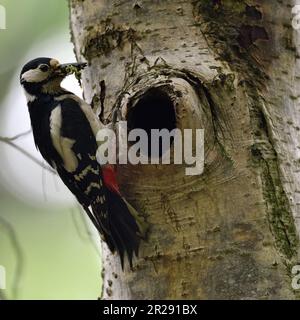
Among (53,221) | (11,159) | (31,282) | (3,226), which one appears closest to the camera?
(3,226)

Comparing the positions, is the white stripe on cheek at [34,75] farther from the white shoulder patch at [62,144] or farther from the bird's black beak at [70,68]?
the white shoulder patch at [62,144]

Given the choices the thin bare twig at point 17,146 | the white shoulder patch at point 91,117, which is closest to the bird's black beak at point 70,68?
the white shoulder patch at point 91,117

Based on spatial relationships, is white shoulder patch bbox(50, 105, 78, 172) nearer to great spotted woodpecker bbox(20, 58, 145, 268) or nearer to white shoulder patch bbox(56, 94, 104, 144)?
great spotted woodpecker bbox(20, 58, 145, 268)

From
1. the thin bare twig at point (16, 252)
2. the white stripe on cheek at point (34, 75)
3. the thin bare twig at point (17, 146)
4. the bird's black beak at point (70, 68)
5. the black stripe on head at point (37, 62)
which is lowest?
the thin bare twig at point (16, 252)

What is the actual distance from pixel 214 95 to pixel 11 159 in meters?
1.08

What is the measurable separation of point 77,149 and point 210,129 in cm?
88

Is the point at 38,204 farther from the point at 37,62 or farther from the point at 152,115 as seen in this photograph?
the point at 152,115

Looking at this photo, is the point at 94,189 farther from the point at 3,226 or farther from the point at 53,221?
the point at 53,221

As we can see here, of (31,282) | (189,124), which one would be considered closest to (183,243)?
(189,124)

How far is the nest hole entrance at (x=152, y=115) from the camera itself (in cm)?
241

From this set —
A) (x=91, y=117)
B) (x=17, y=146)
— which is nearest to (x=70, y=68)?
(x=91, y=117)

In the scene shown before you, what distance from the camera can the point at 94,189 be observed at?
9.32 feet

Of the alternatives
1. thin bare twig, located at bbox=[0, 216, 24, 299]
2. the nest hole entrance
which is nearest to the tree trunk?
the nest hole entrance
